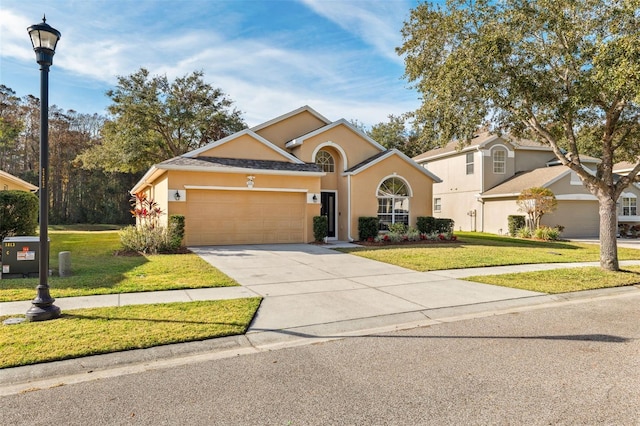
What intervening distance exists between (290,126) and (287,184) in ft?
15.9

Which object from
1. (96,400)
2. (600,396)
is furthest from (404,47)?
(96,400)

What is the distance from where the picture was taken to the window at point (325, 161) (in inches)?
789

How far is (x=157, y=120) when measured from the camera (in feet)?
91.6

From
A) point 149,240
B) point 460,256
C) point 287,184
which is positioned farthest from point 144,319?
point 287,184

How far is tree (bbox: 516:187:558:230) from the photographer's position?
21438mm

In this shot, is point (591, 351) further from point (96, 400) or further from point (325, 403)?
point (96, 400)

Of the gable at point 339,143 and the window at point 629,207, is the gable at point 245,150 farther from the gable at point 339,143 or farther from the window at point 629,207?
the window at point 629,207

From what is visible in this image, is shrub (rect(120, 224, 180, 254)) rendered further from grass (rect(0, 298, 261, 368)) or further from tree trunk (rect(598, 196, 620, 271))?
tree trunk (rect(598, 196, 620, 271))

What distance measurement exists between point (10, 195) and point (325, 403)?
527 inches

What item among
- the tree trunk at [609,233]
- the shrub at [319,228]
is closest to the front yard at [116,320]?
the shrub at [319,228]

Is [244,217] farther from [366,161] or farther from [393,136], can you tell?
[393,136]

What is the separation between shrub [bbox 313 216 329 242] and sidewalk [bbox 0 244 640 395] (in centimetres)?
581

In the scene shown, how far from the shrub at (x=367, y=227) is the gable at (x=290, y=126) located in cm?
590

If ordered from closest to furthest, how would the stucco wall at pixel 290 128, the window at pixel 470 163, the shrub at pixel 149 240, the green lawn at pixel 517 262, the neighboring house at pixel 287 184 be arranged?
the green lawn at pixel 517 262, the shrub at pixel 149 240, the neighboring house at pixel 287 184, the stucco wall at pixel 290 128, the window at pixel 470 163
